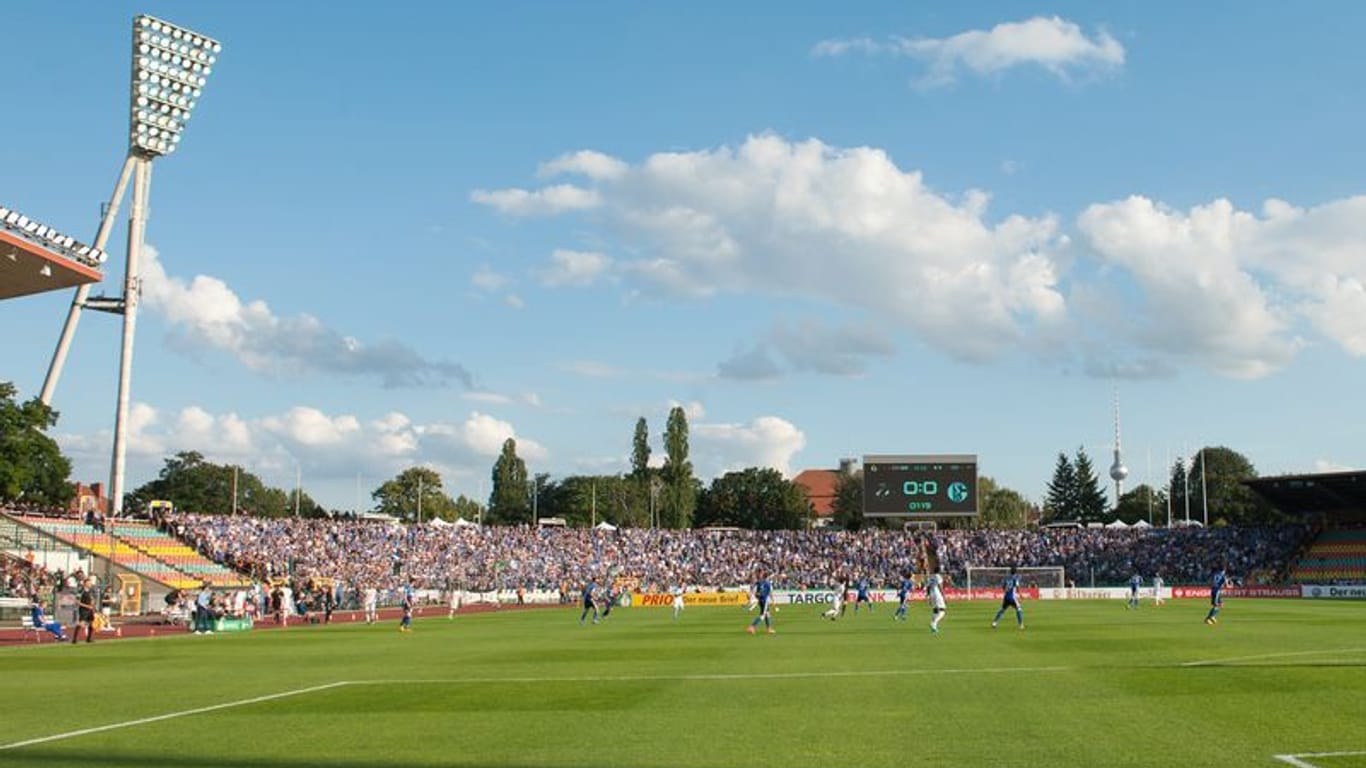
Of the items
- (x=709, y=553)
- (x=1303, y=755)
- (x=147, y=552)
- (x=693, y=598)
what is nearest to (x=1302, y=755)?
(x=1303, y=755)

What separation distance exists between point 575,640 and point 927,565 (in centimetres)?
6080

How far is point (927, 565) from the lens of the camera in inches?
3652

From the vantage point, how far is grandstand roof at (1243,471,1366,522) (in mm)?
83625

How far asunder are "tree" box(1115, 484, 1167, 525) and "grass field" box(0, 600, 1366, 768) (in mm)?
131758

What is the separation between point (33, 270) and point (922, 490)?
62.5m

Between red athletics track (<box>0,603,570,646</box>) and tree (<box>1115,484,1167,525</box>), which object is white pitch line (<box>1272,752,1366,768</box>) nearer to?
red athletics track (<box>0,603,570,646</box>)

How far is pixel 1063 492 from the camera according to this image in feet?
544

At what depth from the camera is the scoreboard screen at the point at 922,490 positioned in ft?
282

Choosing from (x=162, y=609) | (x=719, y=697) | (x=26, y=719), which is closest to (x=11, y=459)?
(x=162, y=609)

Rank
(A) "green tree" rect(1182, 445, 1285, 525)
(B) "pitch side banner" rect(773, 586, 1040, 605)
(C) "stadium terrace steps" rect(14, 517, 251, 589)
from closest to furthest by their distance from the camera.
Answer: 1. (C) "stadium terrace steps" rect(14, 517, 251, 589)
2. (B) "pitch side banner" rect(773, 586, 1040, 605)
3. (A) "green tree" rect(1182, 445, 1285, 525)

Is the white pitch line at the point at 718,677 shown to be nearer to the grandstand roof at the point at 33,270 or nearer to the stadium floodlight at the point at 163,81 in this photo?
the grandstand roof at the point at 33,270

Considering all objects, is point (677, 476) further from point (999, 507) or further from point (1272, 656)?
point (1272, 656)

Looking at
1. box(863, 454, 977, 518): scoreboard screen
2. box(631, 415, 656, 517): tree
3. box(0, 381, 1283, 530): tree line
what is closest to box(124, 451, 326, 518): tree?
box(0, 381, 1283, 530): tree line

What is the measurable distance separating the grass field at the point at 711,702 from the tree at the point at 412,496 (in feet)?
447
